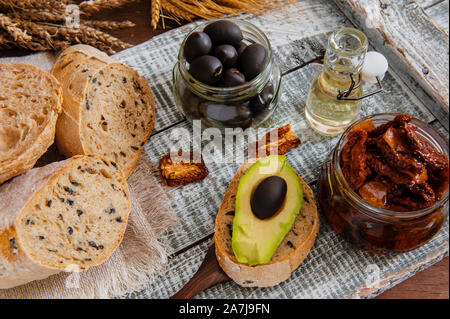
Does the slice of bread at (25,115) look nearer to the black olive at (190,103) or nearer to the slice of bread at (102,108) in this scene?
the slice of bread at (102,108)

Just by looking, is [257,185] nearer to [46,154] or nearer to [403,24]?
[46,154]

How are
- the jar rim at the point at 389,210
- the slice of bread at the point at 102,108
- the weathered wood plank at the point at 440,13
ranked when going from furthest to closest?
the weathered wood plank at the point at 440,13 < the slice of bread at the point at 102,108 < the jar rim at the point at 389,210

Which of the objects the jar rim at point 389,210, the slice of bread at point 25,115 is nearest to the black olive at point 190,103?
the slice of bread at point 25,115

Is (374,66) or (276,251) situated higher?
(374,66)

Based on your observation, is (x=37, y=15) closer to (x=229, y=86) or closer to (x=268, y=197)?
(x=229, y=86)

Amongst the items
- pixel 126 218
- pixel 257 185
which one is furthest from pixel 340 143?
pixel 126 218

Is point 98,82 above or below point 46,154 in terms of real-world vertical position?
above

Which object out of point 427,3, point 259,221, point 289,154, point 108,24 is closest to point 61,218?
point 259,221
